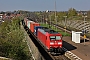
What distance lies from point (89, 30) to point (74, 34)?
16898mm

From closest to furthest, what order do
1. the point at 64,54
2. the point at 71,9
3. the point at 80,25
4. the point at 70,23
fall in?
1. the point at 64,54
2. the point at 80,25
3. the point at 70,23
4. the point at 71,9

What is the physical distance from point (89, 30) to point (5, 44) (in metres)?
33.6

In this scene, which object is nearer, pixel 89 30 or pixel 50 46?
pixel 50 46

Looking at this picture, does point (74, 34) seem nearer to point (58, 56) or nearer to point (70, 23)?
point (58, 56)

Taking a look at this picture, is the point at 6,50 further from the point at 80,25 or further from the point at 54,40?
the point at 80,25

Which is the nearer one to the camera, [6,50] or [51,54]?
[6,50]

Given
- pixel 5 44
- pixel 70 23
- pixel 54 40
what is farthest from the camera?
pixel 70 23

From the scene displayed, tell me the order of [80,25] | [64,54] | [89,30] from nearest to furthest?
[64,54] < [89,30] < [80,25]

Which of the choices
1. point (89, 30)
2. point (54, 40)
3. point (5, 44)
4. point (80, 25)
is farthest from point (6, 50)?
point (80, 25)

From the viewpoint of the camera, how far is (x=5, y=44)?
27.1 metres

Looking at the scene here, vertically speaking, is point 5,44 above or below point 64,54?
above

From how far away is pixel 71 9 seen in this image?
12175 centimetres

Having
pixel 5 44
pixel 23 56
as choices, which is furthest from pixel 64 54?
pixel 23 56

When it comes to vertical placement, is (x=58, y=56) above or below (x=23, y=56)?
below
